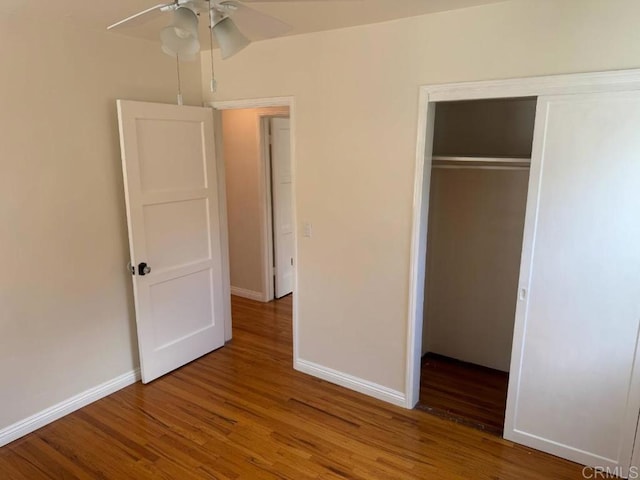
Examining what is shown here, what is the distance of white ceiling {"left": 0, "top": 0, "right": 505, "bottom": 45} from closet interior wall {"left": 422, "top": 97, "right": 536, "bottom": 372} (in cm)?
109

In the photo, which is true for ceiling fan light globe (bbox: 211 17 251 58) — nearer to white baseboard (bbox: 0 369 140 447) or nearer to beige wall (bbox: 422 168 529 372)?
beige wall (bbox: 422 168 529 372)

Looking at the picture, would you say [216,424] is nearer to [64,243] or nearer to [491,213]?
[64,243]

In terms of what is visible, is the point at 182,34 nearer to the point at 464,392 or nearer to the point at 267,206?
the point at 464,392

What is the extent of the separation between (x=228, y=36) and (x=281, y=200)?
3255 millimetres

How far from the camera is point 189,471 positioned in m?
2.36

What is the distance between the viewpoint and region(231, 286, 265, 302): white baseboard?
16.5 feet

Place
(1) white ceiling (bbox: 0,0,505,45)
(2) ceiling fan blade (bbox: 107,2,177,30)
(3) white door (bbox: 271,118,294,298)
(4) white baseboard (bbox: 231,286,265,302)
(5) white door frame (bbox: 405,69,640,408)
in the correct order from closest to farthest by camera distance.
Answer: (2) ceiling fan blade (bbox: 107,2,177,30)
(5) white door frame (bbox: 405,69,640,408)
(1) white ceiling (bbox: 0,0,505,45)
(3) white door (bbox: 271,118,294,298)
(4) white baseboard (bbox: 231,286,265,302)

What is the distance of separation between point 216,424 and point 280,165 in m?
2.98

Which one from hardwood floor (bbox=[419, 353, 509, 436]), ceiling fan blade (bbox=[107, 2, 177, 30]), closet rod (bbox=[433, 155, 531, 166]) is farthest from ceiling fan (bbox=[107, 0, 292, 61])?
hardwood floor (bbox=[419, 353, 509, 436])

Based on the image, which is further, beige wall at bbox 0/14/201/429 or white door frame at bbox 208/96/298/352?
white door frame at bbox 208/96/298/352

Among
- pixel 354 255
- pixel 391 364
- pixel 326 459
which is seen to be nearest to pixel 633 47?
pixel 354 255

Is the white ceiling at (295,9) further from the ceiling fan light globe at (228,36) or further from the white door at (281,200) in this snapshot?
the white door at (281,200)

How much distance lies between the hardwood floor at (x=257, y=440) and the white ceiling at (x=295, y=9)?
249 centimetres

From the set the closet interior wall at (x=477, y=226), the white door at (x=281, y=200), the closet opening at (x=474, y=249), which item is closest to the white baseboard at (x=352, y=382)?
the closet opening at (x=474, y=249)
